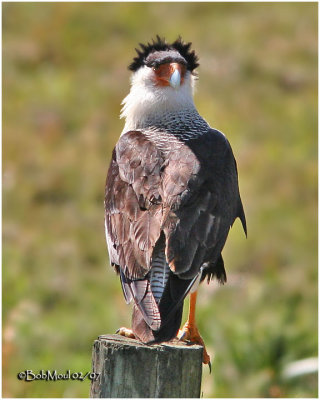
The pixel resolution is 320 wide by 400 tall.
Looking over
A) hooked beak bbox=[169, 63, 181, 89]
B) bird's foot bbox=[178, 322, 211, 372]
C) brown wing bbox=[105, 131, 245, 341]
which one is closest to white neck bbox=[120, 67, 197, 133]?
hooked beak bbox=[169, 63, 181, 89]

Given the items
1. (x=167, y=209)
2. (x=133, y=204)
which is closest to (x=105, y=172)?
(x=133, y=204)

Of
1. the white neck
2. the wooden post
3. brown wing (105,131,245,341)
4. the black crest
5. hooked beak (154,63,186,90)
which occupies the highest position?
the black crest

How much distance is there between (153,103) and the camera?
5.87m

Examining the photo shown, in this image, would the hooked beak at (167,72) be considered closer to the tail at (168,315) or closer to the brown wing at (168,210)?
the brown wing at (168,210)

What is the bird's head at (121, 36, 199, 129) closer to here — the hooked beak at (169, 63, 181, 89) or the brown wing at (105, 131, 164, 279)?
the hooked beak at (169, 63, 181, 89)

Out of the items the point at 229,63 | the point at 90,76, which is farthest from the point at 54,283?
the point at 229,63

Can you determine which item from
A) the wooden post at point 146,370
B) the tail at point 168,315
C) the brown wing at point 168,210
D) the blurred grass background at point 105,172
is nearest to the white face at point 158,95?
the brown wing at point 168,210

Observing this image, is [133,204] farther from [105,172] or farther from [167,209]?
[105,172]

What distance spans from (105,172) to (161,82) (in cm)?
718

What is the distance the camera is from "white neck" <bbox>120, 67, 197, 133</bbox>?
5.86m

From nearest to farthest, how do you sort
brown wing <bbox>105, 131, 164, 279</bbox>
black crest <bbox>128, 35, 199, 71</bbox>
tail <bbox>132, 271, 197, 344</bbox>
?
tail <bbox>132, 271, 197, 344</bbox>
brown wing <bbox>105, 131, 164, 279</bbox>
black crest <bbox>128, 35, 199, 71</bbox>

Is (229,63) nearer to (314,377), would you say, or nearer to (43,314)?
(43,314)

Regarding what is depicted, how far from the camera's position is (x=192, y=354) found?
396cm

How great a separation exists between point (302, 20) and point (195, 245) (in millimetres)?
16327
